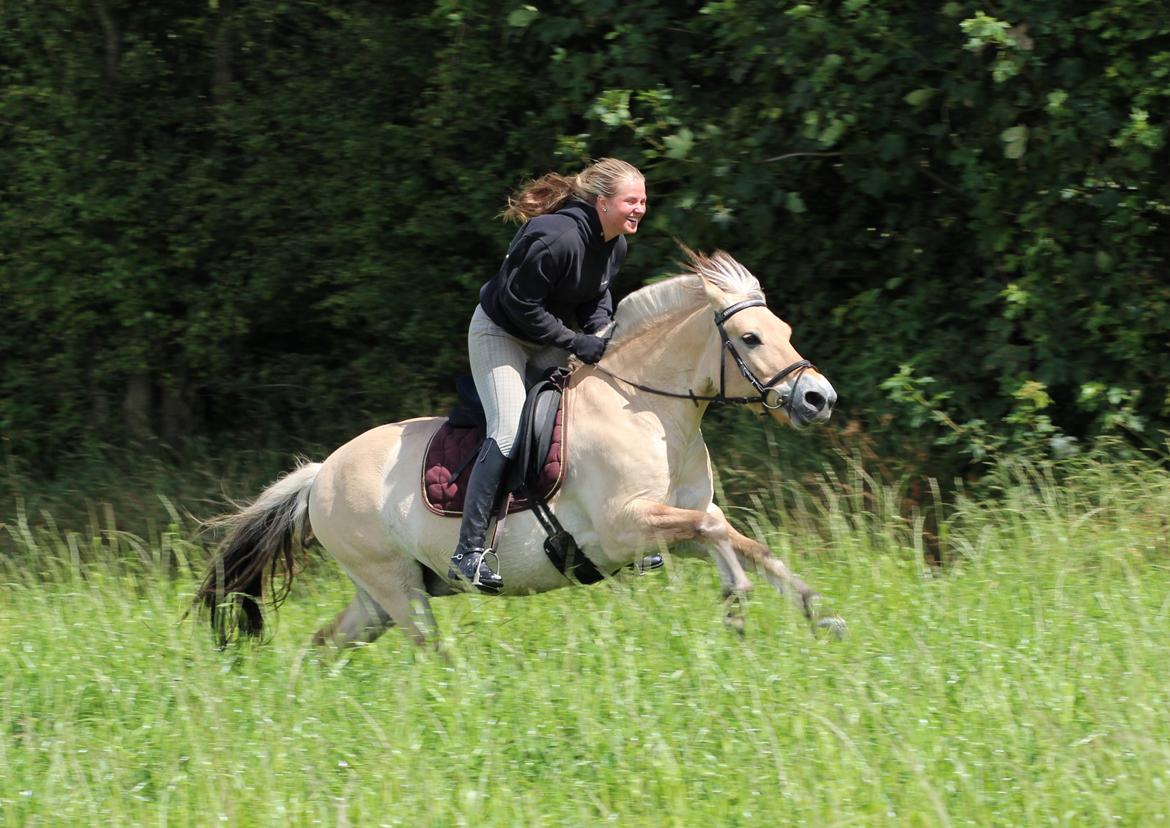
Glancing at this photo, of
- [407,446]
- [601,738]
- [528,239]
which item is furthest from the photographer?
[407,446]

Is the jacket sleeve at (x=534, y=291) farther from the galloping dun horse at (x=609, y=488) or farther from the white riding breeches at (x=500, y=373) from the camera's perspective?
the galloping dun horse at (x=609, y=488)

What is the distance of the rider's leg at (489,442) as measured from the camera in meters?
6.14

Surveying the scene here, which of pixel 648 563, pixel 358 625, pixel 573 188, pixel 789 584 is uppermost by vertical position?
pixel 573 188

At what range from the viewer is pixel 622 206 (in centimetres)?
609

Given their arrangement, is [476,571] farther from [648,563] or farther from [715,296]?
[715,296]

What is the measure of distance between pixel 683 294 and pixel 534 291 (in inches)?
26.7

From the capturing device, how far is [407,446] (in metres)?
6.68

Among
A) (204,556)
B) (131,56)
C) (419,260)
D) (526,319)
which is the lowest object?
(204,556)

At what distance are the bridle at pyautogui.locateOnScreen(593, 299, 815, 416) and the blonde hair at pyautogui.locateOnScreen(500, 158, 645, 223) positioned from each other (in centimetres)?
72

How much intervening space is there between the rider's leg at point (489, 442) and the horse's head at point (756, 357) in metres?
0.92

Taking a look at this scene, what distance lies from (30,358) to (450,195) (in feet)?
14.6

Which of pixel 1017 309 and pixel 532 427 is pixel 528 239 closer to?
pixel 532 427

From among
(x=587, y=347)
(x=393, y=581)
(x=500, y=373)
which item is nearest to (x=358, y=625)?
(x=393, y=581)

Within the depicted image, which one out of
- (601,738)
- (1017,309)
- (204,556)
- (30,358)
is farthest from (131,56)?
(601,738)
